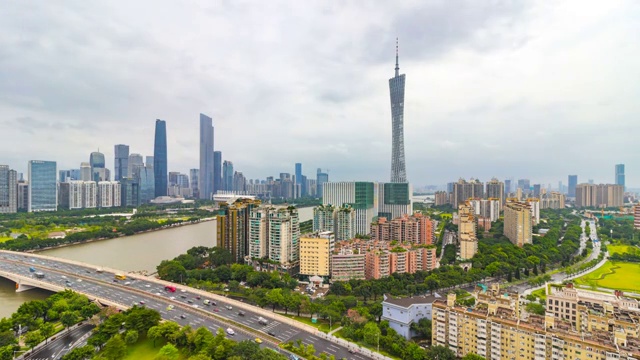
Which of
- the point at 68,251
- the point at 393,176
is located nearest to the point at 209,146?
the point at 393,176

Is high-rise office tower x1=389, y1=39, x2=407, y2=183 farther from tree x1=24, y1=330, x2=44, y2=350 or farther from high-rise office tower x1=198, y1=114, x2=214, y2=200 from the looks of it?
high-rise office tower x1=198, y1=114, x2=214, y2=200

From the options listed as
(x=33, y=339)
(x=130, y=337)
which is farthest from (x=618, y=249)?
(x=33, y=339)

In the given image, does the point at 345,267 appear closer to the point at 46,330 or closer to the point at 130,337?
the point at 130,337

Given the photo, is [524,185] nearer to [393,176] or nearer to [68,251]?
[393,176]

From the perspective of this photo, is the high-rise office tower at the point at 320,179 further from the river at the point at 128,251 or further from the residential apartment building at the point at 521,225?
the residential apartment building at the point at 521,225

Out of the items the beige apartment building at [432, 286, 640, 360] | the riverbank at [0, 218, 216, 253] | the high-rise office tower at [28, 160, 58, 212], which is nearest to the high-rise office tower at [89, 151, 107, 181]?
the high-rise office tower at [28, 160, 58, 212]

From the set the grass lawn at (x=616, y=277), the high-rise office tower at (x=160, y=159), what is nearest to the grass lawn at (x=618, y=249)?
the grass lawn at (x=616, y=277)
